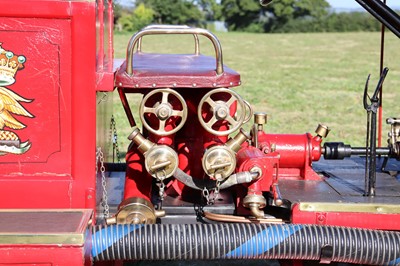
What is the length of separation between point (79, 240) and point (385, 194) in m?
1.48

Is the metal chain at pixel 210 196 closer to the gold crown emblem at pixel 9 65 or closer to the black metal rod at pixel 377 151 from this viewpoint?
the black metal rod at pixel 377 151

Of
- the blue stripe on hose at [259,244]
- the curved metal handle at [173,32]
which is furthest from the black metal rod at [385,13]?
the blue stripe on hose at [259,244]

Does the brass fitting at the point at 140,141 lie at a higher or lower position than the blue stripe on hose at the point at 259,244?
higher

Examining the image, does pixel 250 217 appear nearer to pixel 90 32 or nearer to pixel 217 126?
pixel 217 126

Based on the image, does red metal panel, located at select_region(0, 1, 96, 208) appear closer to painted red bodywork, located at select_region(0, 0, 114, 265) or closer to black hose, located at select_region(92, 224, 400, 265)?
painted red bodywork, located at select_region(0, 0, 114, 265)

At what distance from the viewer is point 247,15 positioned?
49.5 meters

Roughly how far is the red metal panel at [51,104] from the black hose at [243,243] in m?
0.24

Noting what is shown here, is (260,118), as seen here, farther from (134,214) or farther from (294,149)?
(134,214)

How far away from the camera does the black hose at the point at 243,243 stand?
2.60 m

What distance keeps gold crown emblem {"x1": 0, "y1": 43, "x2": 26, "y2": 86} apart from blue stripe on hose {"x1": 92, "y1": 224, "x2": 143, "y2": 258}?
719 mm

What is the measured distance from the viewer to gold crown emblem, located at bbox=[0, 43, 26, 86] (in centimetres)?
255

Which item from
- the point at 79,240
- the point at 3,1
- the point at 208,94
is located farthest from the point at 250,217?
the point at 3,1

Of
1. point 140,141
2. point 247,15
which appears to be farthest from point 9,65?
point 247,15

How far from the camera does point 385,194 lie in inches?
118
